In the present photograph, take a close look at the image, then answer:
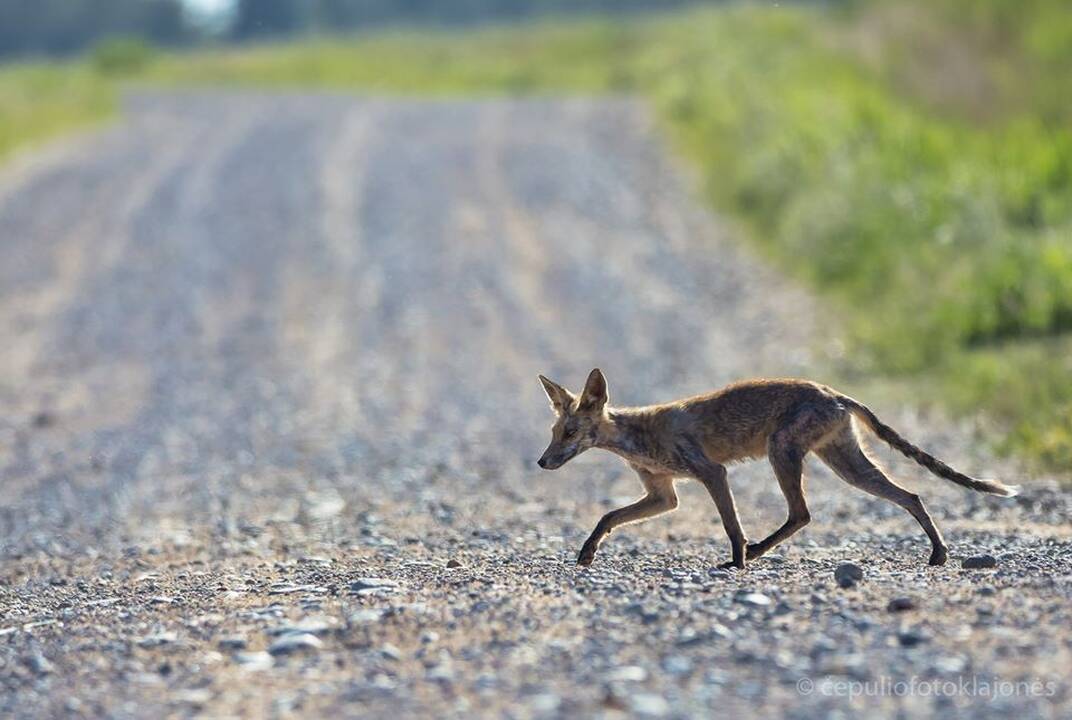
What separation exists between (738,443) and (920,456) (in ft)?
2.91

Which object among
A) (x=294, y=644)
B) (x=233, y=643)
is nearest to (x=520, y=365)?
(x=233, y=643)

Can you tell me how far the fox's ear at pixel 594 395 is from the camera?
27.4 feet

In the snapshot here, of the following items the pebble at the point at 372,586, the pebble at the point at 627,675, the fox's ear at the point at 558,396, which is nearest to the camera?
the pebble at the point at 627,675

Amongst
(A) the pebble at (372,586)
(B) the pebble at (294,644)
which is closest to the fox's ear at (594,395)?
(A) the pebble at (372,586)

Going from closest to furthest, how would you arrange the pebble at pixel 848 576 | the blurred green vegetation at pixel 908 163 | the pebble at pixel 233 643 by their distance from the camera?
the pebble at pixel 233 643, the pebble at pixel 848 576, the blurred green vegetation at pixel 908 163

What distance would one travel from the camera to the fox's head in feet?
27.7

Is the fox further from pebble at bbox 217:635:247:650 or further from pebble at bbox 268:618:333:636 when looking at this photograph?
pebble at bbox 217:635:247:650

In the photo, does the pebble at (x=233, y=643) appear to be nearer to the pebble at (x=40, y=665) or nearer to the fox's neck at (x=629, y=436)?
the pebble at (x=40, y=665)

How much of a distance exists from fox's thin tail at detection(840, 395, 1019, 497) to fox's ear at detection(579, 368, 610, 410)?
45.5 inches

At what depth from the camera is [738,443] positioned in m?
8.30

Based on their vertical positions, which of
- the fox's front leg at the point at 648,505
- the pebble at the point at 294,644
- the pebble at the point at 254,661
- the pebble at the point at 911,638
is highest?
the fox's front leg at the point at 648,505

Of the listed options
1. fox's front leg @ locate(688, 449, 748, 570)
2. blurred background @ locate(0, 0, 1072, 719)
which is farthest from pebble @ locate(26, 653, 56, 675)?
fox's front leg @ locate(688, 449, 748, 570)

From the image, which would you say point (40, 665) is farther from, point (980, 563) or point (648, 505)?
point (980, 563)

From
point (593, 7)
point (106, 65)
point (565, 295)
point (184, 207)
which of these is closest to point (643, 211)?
point (565, 295)
